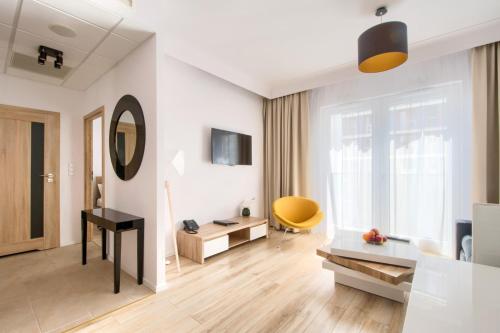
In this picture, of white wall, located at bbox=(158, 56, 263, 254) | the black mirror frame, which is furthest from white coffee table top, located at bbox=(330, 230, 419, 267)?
the black mirror frame

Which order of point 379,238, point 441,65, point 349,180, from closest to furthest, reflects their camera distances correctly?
point 379,238 → point 441,65 → point 349,180

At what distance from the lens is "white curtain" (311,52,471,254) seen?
291 cm

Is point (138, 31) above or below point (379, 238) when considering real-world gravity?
above

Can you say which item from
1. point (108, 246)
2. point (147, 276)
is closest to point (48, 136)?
point (108, 246)

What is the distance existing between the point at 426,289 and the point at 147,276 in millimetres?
2304

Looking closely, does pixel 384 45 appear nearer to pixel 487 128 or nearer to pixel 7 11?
pixel 487 128

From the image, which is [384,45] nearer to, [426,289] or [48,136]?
[426,289]

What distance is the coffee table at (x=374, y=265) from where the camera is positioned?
1.83 meters

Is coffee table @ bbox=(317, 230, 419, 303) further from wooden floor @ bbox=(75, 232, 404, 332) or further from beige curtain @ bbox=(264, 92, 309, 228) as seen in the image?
beige curtain @ bbox=(264, 92, 309, 228)

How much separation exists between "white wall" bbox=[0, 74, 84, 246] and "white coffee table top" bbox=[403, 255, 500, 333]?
14.4ft

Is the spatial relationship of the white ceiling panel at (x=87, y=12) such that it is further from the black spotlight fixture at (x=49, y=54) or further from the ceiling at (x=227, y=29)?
the black spotlight fixture at (x=49, y=54)

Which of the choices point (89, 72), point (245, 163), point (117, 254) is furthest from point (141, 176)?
point (245, 163)

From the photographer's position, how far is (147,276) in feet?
7.51

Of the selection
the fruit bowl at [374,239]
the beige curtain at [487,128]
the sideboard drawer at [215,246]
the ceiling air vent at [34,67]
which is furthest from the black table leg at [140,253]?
the beige curtain at [487,128]
